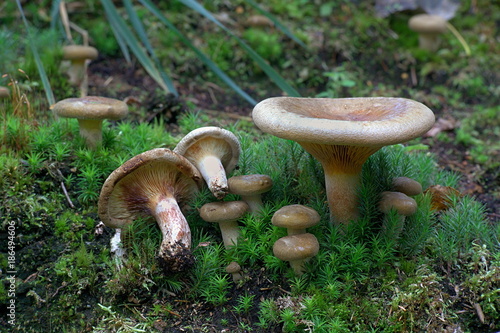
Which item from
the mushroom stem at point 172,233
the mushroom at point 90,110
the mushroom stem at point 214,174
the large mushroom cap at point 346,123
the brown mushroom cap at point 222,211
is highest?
the large mushroom cap at point 346,123

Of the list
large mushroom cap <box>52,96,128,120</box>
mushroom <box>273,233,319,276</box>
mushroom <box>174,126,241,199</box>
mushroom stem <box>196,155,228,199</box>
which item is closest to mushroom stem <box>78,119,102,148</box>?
large mushroom cap <box>52,96,128,120</box>

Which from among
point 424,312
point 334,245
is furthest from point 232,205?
point 424,312

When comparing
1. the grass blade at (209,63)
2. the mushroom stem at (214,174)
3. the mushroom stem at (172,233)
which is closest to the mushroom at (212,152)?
the mushroom stem at (214,174)

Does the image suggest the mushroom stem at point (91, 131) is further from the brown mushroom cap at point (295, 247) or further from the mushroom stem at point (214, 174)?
the brown mushroom cap at point (295, 247)

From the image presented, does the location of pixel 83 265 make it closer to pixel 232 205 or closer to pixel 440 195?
pixel 232 205

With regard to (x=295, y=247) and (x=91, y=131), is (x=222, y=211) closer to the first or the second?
(x=295, y=247)

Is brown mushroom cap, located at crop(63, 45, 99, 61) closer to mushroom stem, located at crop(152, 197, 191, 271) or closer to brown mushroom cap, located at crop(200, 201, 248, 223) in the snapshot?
mushroom stem, located at crop(152, 197, 191, 271)
